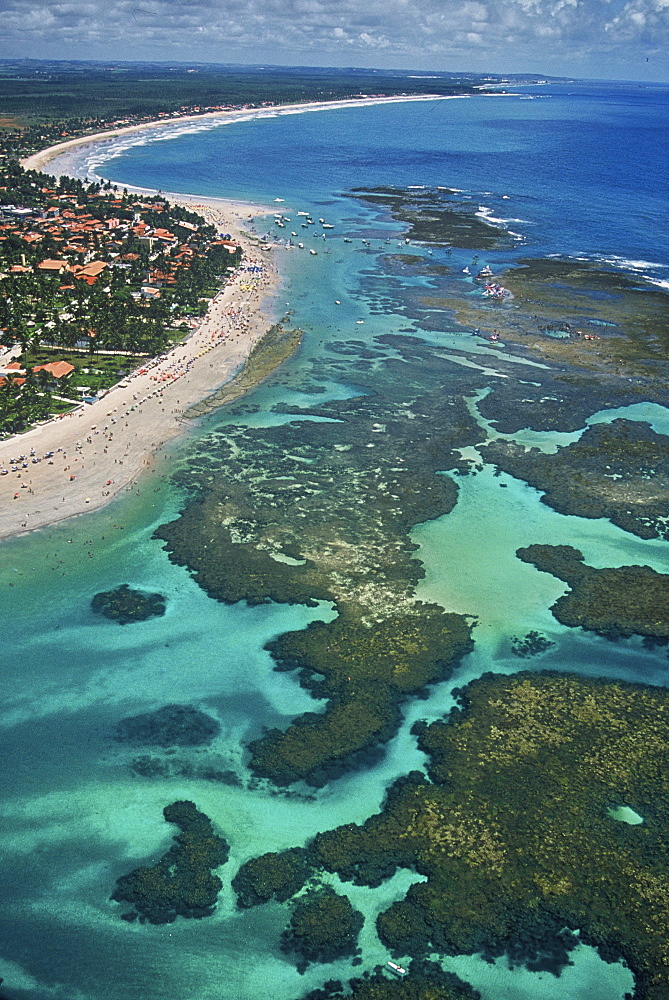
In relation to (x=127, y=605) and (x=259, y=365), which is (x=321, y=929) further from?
(x=259, y=365)

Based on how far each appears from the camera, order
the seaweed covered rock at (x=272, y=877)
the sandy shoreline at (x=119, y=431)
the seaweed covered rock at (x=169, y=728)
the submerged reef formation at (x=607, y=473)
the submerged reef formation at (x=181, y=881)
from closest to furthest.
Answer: the submerged reef formation at (x=181, y=881) → the seaweed covered rock at (x=272, y=877) → the seaweed covered rock at (x=169, y=728) → the sandy shoreline at (x=119, y=431) → the submerged reef formation at (x=607, y=473)

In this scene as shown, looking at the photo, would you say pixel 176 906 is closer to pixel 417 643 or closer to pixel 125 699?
pixel 125 699

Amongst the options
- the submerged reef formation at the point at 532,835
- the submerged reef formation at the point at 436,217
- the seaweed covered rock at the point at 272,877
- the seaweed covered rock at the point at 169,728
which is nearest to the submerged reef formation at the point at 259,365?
the seaweed covered rock at the point at 169,728

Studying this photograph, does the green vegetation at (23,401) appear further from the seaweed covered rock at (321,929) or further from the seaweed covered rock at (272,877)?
the seaweed covered rock at (321,929)

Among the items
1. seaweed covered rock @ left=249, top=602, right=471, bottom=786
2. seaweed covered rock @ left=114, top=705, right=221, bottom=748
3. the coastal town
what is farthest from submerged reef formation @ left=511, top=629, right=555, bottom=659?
the coastal town

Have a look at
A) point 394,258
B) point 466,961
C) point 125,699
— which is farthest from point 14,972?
point 394,258

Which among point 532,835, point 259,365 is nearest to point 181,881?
point 532,835

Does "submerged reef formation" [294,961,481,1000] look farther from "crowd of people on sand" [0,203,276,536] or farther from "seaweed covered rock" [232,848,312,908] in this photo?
"crowd of people on sand" [0,203,276,536]
